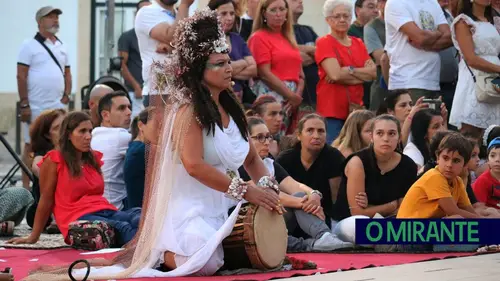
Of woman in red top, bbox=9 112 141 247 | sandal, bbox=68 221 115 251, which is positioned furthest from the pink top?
sandal, bbox=68 221 115 251

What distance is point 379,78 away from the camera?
43.7 feet

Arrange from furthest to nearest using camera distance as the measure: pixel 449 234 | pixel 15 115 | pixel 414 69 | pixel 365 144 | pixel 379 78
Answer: pixel 15 115 < pixel 379 78 < pixel 414 69 < pixel 365 144 < pixel 449 234

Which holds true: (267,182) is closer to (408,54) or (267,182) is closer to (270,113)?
(270,113)

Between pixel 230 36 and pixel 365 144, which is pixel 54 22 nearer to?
pixel 230 36

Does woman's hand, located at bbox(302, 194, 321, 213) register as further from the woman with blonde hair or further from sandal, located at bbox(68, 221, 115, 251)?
the woman with blonde hair

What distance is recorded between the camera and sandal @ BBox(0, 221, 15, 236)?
1139cm

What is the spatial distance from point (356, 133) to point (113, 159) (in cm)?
212

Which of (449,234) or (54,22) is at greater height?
(54,22)

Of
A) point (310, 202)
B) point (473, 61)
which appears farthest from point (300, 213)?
point (473, 61)

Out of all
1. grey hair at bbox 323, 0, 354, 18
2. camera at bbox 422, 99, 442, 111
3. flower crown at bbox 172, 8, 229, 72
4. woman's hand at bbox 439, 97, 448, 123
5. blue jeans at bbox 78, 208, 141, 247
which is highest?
grey hair at bbox 323, 0, 354, 18

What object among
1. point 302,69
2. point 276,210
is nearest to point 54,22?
point 302,69

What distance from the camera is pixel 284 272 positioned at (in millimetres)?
8367

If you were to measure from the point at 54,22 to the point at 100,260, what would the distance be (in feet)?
23.5

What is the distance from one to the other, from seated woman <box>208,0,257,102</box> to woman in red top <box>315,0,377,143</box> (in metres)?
0.75
